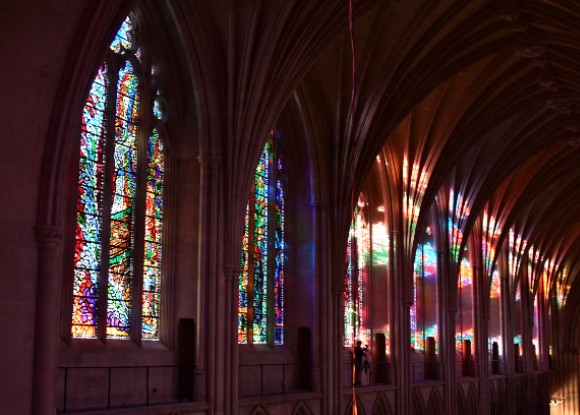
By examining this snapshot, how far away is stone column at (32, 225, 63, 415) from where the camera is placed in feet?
44.8

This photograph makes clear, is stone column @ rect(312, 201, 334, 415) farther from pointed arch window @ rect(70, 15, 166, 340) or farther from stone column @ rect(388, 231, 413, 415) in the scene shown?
pointed arch window @ rect(70, 15, 166, 340)

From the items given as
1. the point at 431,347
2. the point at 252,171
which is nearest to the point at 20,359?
the point at 252,171

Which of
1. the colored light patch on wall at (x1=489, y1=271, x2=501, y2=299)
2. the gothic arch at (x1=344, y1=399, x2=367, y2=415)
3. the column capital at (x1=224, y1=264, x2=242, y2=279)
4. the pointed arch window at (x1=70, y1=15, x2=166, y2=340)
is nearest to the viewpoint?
the pointed arch window at (x1=70, y1=15, x2=166, y2=340)

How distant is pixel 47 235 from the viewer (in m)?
13.9

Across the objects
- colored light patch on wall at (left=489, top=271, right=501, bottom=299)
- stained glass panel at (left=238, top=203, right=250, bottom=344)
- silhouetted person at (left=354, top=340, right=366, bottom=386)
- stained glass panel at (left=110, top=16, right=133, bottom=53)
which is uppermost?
stained glass panel at (left=110, top=16, right=133, bottom=53)

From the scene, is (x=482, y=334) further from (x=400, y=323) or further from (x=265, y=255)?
(x=265, y=255)

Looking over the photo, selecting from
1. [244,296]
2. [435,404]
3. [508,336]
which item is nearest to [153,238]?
[244,296]

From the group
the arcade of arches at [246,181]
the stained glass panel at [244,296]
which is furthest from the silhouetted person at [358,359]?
the stained glass panel at [244,296]

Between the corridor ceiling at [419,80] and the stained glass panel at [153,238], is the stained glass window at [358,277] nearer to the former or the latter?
the corridor ceiling at [419,80]

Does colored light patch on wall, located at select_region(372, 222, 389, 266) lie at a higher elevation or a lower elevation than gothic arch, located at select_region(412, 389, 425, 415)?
higher

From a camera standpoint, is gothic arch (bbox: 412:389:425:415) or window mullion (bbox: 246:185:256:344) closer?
window mullion (bbox: 246:185:256:344)

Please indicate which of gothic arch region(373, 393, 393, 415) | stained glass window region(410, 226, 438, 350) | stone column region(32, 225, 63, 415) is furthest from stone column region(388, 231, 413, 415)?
stone column region(32, 225, 63, 415)

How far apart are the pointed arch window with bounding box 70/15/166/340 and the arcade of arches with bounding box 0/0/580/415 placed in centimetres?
5

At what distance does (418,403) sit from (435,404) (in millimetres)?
2097
